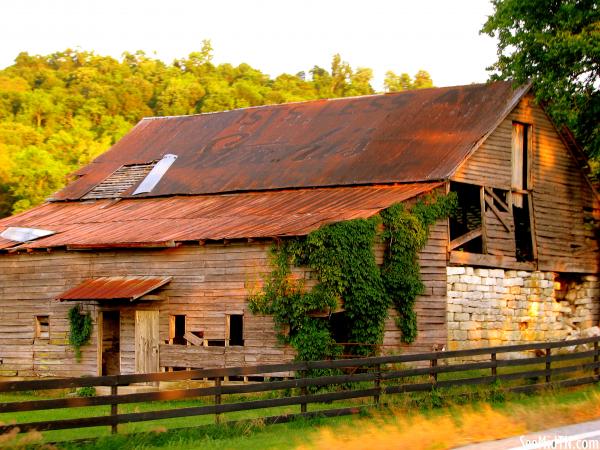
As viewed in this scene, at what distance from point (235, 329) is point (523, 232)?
33.9 feet

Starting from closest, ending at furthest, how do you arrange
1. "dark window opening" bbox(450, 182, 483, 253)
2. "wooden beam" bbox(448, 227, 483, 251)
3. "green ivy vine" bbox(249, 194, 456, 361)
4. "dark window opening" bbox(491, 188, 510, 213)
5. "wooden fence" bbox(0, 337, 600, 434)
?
"wooden fence" bbox(0, 337, 600, 434), "green ivy vine" bbox(249, 194, 456, 361), "wooden beam" bbox(448, 227, 483, 251), "dark window opening" bbox(491, 188, 510, 213), "dark window opening" bbox(450, 182, 483, 253)

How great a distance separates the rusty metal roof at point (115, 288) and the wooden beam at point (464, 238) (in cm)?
778

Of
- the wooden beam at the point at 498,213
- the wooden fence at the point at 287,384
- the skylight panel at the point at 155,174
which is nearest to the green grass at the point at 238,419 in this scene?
the wooden fence at the point at 287,384

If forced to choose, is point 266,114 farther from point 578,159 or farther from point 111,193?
point 578,159

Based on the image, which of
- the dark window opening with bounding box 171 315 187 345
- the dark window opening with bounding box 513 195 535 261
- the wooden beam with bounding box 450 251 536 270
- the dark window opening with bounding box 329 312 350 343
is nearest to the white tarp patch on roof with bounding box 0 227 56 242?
the dark window opening with bounding box 171 315 187 345

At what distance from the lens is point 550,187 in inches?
1379

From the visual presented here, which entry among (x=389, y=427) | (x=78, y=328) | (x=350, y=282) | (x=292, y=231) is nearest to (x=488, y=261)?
(x=350, y=282)

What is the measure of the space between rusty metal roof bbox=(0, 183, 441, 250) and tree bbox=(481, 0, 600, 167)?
204 inches

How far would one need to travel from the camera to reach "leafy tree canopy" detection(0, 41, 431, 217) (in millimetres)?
65000

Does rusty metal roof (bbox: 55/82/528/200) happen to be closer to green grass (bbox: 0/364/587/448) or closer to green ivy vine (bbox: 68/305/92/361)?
green ivy vine (bbox: 68/305/92/361)

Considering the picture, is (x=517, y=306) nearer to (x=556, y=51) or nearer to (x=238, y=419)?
(x=556, y=51)

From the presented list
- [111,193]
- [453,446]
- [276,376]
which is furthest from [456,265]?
[453,446]

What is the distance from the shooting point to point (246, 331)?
29016mm

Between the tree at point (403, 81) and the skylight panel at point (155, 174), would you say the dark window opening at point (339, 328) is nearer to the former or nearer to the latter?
the skylight panel at point (155, 174)
